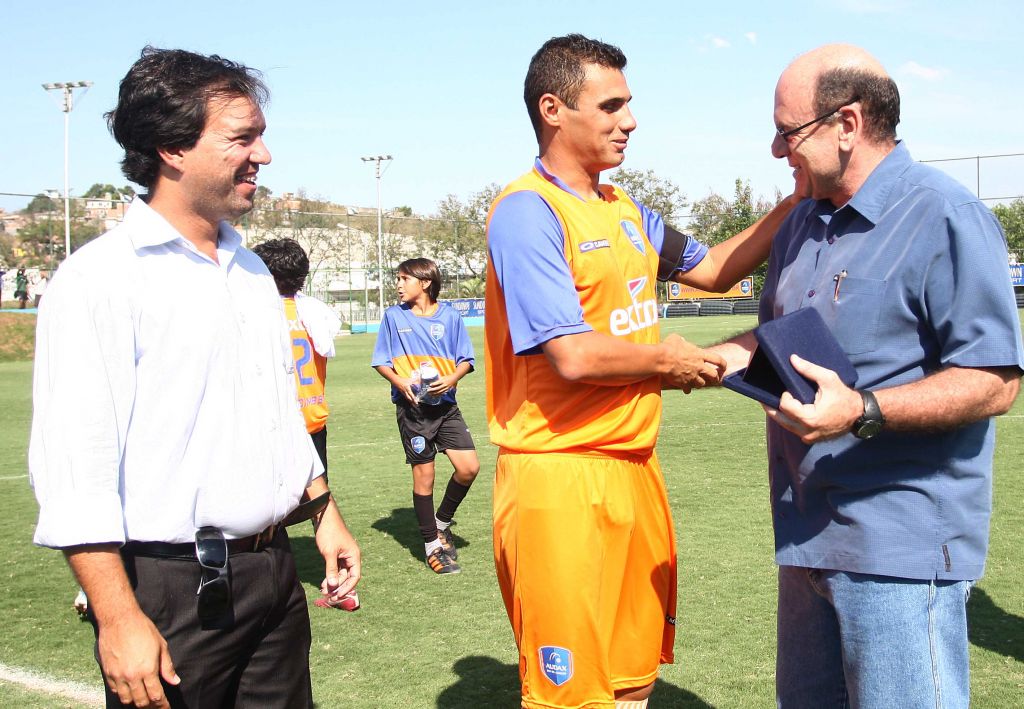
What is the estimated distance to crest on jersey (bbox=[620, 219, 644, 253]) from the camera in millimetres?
3529

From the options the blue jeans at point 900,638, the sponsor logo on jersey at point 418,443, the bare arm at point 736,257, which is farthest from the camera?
the sponsor logo on jersey at point 418,443

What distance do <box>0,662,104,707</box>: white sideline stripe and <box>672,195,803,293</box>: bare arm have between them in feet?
11.3

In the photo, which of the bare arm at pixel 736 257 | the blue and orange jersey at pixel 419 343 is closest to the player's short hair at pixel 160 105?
the bare arm at pixel 736 257

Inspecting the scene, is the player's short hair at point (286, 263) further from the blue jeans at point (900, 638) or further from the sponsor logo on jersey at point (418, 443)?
the blue jeans at point (900, 638)

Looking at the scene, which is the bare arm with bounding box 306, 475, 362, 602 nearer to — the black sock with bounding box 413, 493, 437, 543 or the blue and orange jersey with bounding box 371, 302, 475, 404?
the black sock with bounding box 413, 493, 437, 543

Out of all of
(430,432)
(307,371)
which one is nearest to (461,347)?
(430,432)

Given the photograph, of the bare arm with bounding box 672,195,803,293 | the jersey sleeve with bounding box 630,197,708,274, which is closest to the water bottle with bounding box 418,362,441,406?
the bare arm with bounding box 672,195,803,293

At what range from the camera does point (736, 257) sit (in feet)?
13.0

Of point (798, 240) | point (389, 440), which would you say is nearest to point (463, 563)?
point (798, 240)

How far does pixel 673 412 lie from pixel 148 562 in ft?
41.3

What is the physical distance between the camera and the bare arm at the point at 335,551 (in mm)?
3182

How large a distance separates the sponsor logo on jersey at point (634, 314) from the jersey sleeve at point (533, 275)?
162 mm

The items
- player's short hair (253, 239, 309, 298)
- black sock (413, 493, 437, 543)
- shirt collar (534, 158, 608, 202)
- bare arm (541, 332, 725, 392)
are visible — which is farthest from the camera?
black sock (413, 493, 437, 543)

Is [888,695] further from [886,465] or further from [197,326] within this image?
[197,326]
